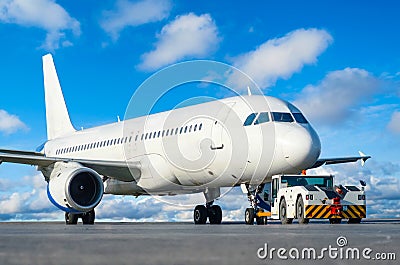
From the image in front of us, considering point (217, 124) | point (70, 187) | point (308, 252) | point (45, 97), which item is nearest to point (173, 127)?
point (217, 124)

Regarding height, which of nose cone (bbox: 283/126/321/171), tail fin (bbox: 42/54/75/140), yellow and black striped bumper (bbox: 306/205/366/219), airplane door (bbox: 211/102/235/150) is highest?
tail fin (bbox: 42/54/75/140)

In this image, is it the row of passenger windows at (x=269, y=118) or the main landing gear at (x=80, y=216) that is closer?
the row of passenger windows at (x=269, y=118)

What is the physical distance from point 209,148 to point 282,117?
7.84ft

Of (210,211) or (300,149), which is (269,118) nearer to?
(300,149)

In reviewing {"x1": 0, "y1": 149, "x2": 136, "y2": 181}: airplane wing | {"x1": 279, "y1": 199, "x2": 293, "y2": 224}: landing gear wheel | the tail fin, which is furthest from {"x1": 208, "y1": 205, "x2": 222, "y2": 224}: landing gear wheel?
the tail fin

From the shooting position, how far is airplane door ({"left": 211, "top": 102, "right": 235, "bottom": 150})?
747 inches

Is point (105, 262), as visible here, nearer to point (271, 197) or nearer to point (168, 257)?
point (168, 257)

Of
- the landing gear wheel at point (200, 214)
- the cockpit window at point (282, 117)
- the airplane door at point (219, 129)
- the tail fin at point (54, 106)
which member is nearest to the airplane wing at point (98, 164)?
the landing gear wheel at point (200, 214)

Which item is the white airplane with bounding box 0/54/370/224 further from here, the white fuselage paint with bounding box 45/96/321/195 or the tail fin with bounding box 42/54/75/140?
the tail fin with bounding box 42/54/75/140

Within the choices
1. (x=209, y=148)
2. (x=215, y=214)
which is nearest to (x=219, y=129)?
(x=209, y=148)

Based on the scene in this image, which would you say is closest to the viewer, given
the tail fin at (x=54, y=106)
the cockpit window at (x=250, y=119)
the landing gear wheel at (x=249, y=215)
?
the landing gear wheel at (x=249, y=215)

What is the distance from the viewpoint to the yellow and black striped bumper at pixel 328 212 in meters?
18.8

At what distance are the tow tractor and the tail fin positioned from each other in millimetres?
15767

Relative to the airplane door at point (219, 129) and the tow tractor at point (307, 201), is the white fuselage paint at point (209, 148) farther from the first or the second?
the tow tractor at point (307, 201)
